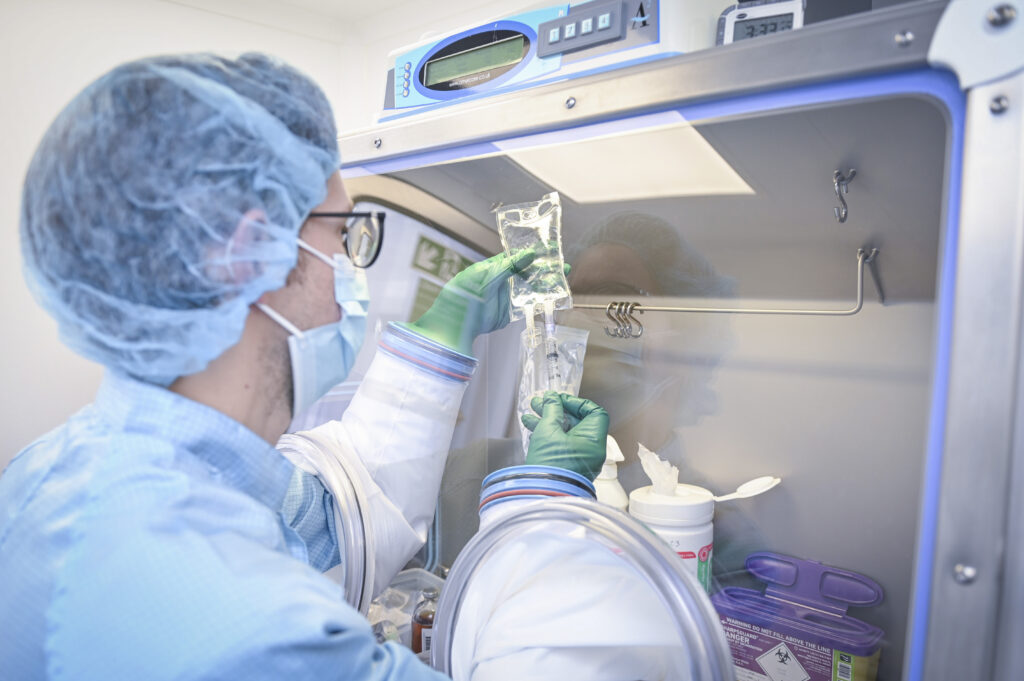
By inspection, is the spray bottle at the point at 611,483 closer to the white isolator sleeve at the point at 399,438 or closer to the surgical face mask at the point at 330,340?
the white isolator sleeve at the point at 399,438

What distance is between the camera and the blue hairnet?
2.43 feet

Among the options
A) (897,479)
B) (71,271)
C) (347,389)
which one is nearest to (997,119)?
(897,479)

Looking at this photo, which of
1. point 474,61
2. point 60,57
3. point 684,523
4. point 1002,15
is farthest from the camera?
point 60,57

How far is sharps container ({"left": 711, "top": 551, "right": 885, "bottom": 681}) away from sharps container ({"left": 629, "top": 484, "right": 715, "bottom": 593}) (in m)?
0.08

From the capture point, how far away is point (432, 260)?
4.72 feet

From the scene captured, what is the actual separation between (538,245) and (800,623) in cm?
87

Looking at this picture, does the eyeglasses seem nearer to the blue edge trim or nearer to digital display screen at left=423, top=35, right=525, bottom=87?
digital display screen at left=423, top=35, right=525, bottom=87

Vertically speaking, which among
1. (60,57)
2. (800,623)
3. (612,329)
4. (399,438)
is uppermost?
(60,57)

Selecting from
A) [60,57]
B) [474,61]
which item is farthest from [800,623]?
[60,57]

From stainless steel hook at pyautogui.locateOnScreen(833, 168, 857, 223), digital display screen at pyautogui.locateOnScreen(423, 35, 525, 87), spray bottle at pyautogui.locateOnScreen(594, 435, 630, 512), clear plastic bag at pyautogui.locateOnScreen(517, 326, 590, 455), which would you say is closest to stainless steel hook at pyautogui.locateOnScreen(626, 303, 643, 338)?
clear plastic bag at pyautogui.locateOnScreen(517, 326, 590, 455)

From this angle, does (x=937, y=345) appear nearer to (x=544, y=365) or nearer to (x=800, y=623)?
(x=800, y=623)

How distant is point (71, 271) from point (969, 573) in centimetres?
104

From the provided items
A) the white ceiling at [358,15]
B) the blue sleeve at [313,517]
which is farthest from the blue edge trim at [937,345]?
the white ceiling at [358,15]

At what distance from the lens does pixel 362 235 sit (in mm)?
982
